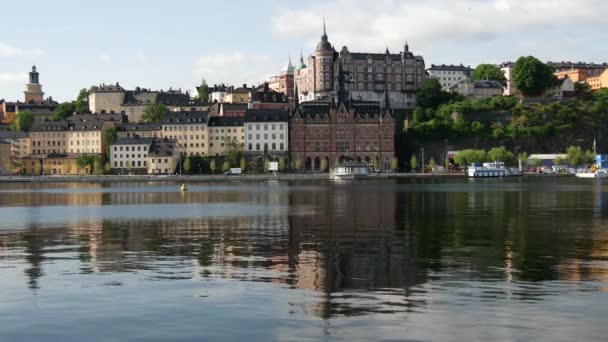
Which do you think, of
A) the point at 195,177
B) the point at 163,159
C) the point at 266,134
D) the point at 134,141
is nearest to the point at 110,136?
the point at 134,141

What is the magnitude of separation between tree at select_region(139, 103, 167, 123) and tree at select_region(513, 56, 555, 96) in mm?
75372

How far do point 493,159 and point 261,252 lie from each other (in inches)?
5003

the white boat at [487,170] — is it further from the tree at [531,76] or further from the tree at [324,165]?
the tree at [531,76]

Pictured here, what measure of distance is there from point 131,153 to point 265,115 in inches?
1037

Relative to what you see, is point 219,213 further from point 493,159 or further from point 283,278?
point 493,159

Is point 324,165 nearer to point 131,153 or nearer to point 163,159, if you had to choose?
point 163,159

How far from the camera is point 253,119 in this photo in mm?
157250

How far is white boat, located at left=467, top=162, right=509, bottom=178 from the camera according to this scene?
146 m

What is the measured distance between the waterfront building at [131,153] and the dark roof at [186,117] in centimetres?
640

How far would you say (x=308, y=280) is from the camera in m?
24.4

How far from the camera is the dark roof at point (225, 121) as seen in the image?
160m

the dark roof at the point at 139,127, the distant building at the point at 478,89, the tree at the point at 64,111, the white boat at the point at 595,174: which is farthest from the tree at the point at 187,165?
the white boat at the point at 595,174

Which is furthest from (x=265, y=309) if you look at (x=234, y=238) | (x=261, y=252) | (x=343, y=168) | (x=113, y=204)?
(x=343, y=168)

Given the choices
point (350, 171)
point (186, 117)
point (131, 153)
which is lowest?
point (350, 171)
